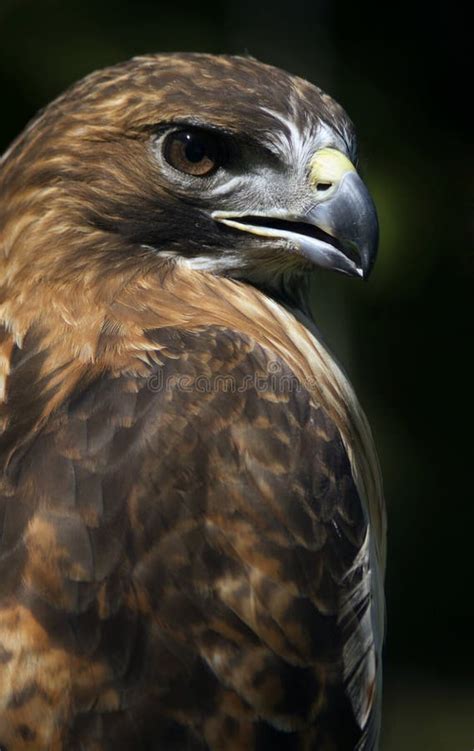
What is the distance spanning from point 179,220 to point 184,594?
0.91 metres

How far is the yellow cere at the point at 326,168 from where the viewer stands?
2865mm

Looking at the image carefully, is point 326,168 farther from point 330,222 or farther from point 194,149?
point 194,149

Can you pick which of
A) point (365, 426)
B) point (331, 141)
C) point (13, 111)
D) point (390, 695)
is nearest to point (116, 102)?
point (331, 141)

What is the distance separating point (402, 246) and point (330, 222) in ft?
8.18

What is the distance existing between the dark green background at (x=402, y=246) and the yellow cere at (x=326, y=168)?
223cm

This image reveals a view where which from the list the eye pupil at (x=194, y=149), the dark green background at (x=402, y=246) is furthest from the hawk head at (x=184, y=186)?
the dark green background at (x=402, y=246)

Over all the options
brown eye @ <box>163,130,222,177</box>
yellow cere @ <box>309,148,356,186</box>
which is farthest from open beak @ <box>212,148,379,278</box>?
brown eye @ <box>163,130,222,177</box>

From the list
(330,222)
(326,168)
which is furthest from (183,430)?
(326,168)

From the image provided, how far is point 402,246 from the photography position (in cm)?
526

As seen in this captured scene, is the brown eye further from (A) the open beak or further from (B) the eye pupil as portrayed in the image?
(A) the open beak

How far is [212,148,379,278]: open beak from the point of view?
2816 mm

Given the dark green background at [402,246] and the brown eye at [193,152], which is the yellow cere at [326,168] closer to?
the brown eye at [193,152]

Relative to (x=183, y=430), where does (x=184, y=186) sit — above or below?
above

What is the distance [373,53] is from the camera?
17.3 ft
